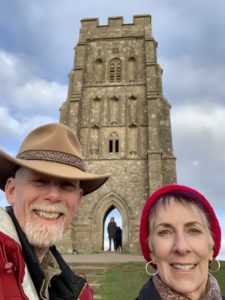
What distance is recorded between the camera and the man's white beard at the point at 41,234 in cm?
215

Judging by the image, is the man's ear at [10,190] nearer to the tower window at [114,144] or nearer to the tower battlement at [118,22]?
the tower window at [114,144]

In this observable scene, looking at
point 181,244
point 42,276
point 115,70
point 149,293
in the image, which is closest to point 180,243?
point 181,244

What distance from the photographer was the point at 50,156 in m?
2.40

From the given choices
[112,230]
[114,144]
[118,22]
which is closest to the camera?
[112,230]

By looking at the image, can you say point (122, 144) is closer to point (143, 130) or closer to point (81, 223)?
point (143, 130)

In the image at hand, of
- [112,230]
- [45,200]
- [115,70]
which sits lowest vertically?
[45,200]

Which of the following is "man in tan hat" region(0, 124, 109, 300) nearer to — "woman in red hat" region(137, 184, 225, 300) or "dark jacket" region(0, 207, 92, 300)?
"dark jacket" region(0, 207, 92, 300)

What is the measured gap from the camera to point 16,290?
159 cm

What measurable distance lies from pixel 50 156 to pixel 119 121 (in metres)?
20.8

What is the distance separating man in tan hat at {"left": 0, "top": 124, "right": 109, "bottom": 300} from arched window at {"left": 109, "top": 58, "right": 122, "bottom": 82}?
A: 23.0m

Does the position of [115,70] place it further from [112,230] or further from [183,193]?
[183,193]

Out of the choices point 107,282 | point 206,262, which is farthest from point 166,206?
point 107,282

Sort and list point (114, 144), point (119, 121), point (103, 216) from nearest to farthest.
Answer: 1. point (103, 216)
2. point (114, 144)
3. point (119, 121)

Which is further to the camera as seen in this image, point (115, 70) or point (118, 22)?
point (118, 22)
